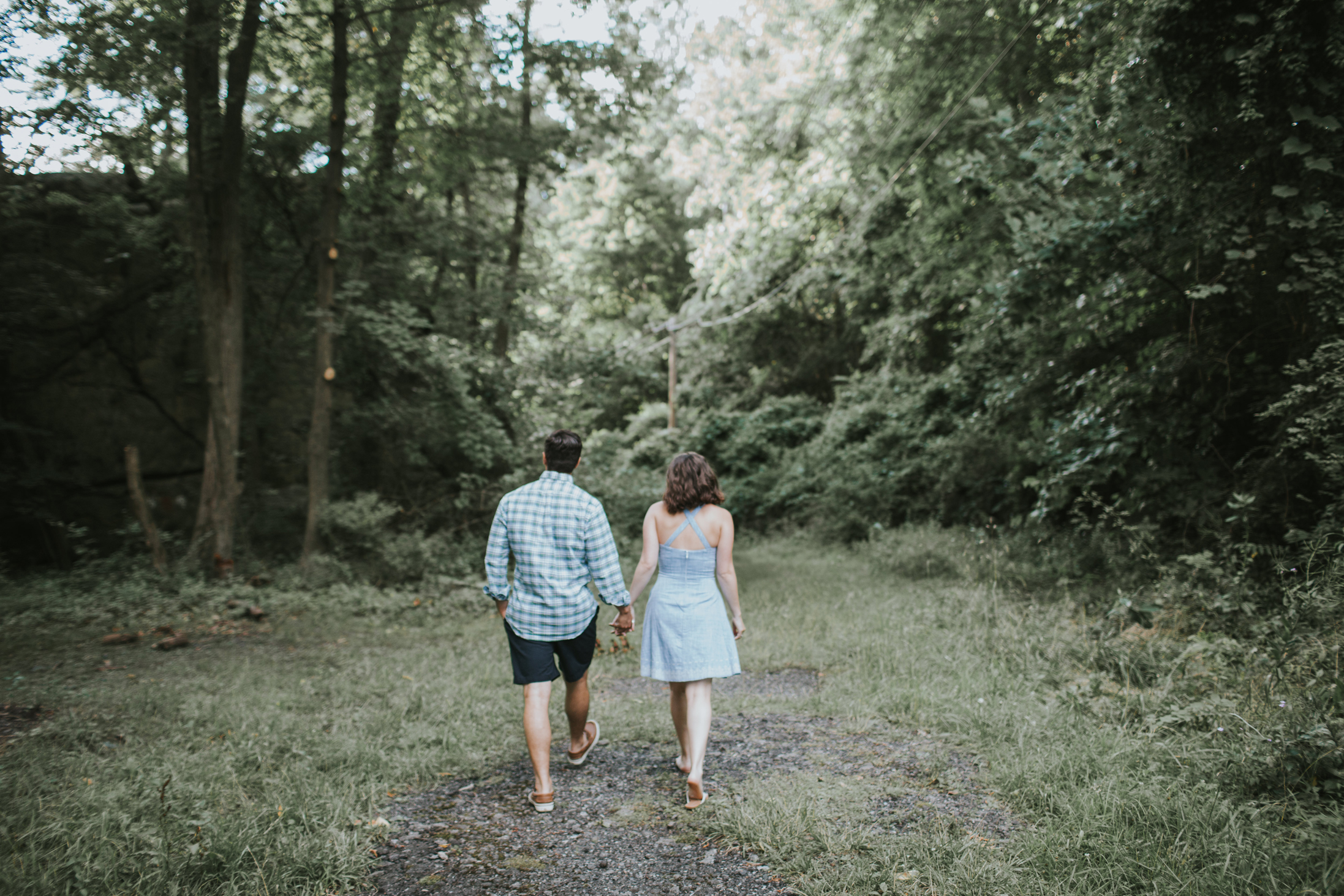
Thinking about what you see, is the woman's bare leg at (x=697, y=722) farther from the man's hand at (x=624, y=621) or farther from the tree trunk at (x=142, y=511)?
the tree trunk at (x=142, y=511)

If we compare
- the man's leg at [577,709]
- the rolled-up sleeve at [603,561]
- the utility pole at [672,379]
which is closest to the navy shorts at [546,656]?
the man's leg at [577,709]

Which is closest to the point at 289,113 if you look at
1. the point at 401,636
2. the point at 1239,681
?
the point at 401,636

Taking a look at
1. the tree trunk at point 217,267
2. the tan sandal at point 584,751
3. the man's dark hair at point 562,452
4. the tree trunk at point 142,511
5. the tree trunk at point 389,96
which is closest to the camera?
the man's dark hair at point 562,452

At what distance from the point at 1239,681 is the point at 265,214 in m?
14.4

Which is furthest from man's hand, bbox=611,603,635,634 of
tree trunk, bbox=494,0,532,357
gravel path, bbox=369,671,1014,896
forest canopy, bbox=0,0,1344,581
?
tree trunk, bbox=494,0,532,357

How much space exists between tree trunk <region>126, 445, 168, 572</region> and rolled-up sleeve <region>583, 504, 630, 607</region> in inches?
359

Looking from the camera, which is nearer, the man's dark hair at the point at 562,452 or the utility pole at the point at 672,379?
the man's dark hair at the point at 562,452

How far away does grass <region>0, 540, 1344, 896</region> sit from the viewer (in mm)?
3031

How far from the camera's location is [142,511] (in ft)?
35.1

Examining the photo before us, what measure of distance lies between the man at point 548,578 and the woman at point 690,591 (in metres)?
0.19

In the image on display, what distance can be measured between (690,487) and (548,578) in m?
0.89

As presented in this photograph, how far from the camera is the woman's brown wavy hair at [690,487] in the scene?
405 cm

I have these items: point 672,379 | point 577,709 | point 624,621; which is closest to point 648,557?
point 624,621

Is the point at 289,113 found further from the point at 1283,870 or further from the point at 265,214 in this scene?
the point at 1283,870
